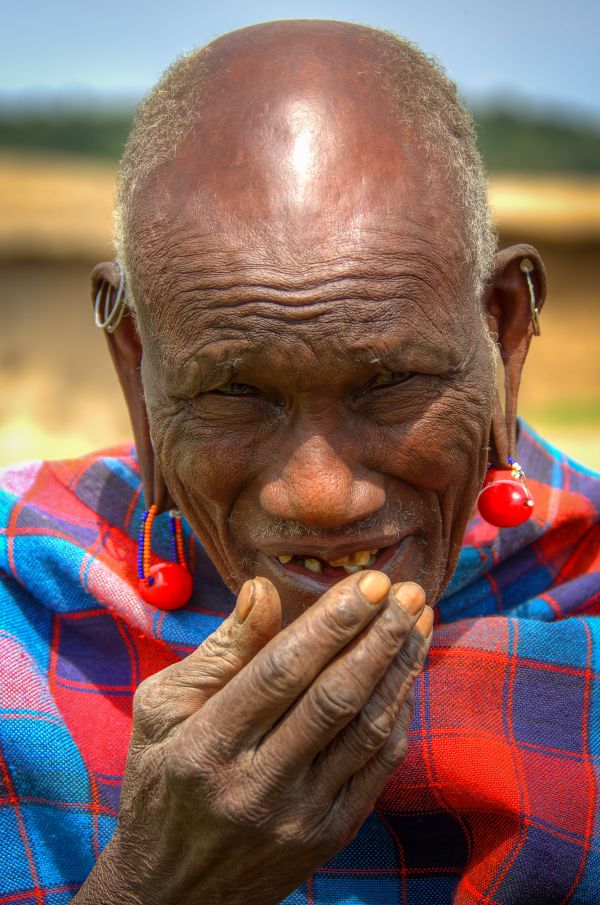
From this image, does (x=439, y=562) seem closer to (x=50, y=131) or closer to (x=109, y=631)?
(x=109, y=631)

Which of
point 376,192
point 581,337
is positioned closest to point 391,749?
point 376,192

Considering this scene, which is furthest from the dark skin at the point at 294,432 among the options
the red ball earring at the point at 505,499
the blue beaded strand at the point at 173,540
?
the blue beaded strand at the point at 173,540

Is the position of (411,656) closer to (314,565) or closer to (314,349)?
(314,565)

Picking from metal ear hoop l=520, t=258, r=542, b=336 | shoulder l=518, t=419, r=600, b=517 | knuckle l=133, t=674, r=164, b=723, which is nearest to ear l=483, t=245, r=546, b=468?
metal ear hoop l=520, t=258, r=542, b=336

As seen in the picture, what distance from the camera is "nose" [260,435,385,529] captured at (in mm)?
2184

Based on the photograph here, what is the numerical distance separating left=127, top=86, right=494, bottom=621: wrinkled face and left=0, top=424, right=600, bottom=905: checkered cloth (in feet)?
1.44

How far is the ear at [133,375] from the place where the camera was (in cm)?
272

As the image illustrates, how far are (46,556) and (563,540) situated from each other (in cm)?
149

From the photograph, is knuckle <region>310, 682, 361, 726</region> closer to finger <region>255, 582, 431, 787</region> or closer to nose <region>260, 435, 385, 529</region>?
finger <region>255, 582, 431, 787</region>

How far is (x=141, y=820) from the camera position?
221cm

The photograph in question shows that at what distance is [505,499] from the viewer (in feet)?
8.77

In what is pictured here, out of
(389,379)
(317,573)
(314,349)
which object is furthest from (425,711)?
(314,349)

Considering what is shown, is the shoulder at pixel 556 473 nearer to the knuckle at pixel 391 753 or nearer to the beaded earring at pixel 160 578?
the beaded earring at pixel 160 578

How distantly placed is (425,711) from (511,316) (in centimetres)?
103
